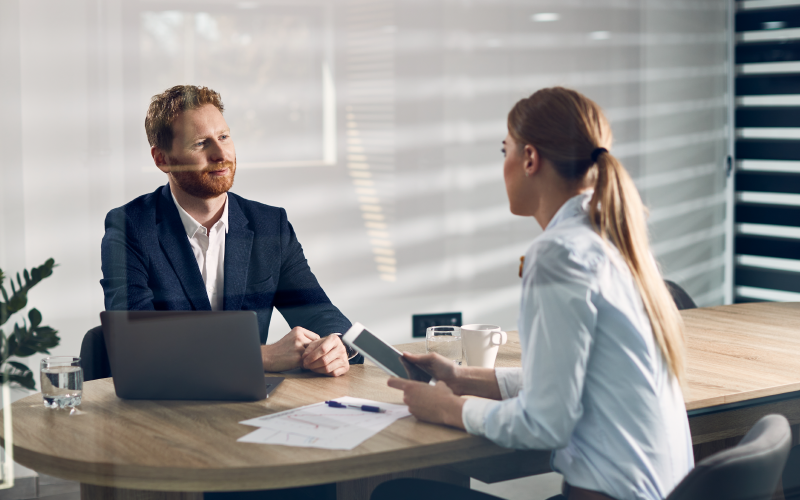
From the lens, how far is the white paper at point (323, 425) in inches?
49.1

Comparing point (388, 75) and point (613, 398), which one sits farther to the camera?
point (388, 75)

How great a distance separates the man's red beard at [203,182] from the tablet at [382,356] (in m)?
0.98

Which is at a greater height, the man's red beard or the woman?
the man's red beard

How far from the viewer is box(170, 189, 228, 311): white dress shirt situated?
2100 millimetres

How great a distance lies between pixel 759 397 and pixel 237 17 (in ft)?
6.83

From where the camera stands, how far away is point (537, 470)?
4.81 feet

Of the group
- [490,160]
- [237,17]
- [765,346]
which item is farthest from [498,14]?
[765,346]

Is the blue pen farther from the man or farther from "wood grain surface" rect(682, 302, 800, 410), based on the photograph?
"wood grain surface" rect(682, 302, 800, 410)

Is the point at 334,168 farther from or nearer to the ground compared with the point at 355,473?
farther from the ground

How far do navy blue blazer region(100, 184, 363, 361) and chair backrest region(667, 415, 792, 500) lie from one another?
1104mm

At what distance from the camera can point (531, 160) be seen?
4.70 feet

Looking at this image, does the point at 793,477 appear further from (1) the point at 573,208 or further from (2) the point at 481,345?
(1) the point at 573,208

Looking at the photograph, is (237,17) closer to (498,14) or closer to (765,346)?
(498,14)

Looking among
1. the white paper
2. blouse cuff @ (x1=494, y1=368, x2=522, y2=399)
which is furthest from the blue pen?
blouse cuff @ (x1=494, y1=368, x2=522, y2=399)
